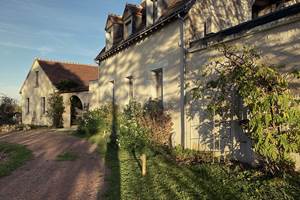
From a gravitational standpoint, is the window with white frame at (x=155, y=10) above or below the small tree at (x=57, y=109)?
above

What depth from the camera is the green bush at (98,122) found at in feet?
47.3

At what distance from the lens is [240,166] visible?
24.2ft

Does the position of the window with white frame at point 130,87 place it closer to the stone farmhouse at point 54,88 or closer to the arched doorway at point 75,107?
the stone farmhouse at point 54,88

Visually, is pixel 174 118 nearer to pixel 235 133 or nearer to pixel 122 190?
pixel 235 133

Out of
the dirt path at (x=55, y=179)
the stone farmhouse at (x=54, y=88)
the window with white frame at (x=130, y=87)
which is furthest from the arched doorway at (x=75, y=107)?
the dirt path at (x=55, y=179)

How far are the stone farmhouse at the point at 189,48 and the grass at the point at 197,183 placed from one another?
144 cm

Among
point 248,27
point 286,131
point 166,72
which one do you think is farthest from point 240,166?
point 166,72

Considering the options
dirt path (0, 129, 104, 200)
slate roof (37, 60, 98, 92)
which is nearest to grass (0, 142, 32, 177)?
dirt path (0, 129, 104, 200)

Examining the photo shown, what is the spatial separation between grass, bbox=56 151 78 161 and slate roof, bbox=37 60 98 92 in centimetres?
1442

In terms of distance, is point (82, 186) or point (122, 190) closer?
point (122, 190)

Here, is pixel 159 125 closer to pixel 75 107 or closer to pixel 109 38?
pixel 109 38

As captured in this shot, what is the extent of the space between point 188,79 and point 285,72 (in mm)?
3634

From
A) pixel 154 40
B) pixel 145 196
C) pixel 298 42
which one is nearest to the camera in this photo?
pixel 145 196

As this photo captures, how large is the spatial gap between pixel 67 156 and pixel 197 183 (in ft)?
17.4
